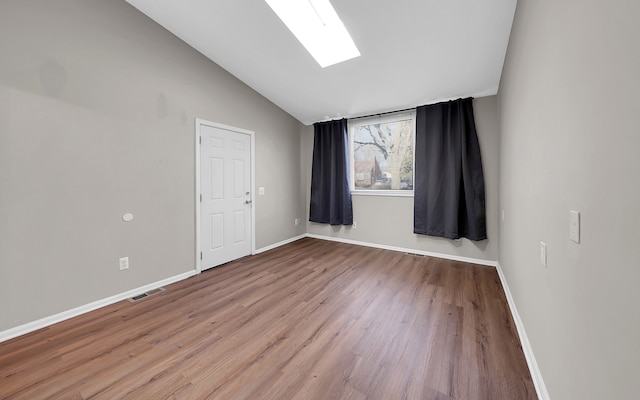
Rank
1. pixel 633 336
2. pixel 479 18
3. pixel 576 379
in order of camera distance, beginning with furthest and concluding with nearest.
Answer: pixel 479 18 < pixel 576 379 < pixel 633 336

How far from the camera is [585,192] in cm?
89

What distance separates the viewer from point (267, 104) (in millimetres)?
4336

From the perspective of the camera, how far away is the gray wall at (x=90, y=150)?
201 centimetres

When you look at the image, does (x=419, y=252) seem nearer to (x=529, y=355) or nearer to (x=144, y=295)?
(x=529, y=355)

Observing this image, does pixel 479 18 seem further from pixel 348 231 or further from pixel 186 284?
pixel 186 284

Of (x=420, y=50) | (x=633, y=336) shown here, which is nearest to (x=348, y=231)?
(x=420, y=50)

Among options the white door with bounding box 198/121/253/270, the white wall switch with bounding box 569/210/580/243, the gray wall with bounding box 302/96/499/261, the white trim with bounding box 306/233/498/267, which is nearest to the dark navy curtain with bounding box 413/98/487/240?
the gray wall with bounding box 302/96/499/261

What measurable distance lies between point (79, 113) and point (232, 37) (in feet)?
5.78

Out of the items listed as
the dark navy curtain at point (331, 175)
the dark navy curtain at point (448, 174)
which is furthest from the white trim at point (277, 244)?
the dark navy curtain at point (448, 174)

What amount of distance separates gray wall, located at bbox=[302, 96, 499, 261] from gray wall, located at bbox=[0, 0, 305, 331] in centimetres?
259

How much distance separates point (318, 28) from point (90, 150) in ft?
8.94

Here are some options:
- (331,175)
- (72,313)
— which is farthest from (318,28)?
(72,313)

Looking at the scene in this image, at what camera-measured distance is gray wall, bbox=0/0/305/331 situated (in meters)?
2.01

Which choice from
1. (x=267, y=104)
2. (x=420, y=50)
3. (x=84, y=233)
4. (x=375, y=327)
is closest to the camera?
(x=375, y=327)
